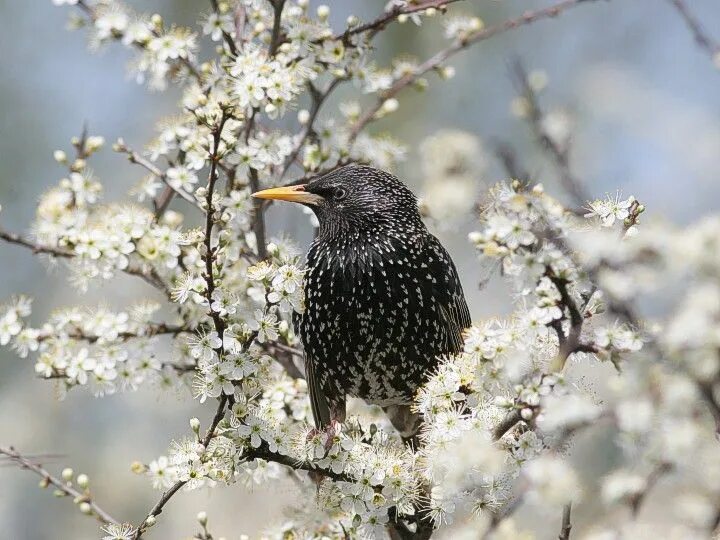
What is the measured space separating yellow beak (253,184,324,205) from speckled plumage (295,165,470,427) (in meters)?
0.03

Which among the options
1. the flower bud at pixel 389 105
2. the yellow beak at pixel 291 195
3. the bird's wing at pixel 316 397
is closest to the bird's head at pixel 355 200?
the yellow beak at pixel 291 195

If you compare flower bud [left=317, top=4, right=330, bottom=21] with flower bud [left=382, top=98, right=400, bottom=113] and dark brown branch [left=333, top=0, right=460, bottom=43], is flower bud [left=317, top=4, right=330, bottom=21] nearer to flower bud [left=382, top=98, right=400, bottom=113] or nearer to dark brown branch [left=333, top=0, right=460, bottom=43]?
dark brown branch [left=333, top=0, right=460, bottom=43]

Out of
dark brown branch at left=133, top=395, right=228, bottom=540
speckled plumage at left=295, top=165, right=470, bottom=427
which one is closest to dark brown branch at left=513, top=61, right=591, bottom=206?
dark brown branch at left=133, top=395, right=228, bottom=540

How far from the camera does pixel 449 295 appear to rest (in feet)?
14.3

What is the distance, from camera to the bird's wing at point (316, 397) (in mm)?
4121

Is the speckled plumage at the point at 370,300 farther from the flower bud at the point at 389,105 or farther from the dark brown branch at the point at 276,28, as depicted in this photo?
the dark brown branch at the point at 276,28

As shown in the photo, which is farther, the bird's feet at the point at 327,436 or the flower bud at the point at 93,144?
the flower bud at the point at 93,144

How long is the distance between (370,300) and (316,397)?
437mm

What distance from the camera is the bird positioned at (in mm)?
4148

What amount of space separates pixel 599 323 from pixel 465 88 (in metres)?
6.64

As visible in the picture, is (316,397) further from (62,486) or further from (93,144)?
(93,144)

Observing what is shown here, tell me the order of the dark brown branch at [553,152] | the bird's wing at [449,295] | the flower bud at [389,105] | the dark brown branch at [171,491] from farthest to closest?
the flower bud at [389,105] → the bird's wing at [449,295] → the dark brown branch at [171,491] → the dark brown branch at [553,152]

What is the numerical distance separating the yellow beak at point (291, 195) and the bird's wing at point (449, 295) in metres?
0.53

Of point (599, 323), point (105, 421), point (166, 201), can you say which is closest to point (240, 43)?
point (166, 201)
